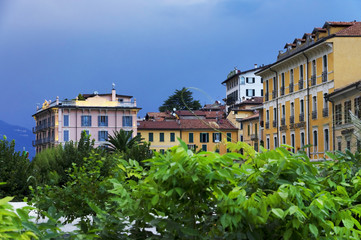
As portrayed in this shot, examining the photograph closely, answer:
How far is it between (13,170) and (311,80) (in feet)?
120

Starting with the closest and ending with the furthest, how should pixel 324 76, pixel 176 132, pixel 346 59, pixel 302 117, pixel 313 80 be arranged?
1. pixel 346 59
2. pixel 324 76
3. pixel 313 80
4. pixel 302 117
5. pixel 176 132

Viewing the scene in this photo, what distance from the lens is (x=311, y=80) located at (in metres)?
53.1

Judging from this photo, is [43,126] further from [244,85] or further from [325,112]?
[325,112]

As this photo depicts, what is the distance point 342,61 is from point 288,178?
47.5 m

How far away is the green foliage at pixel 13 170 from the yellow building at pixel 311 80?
30336 mm

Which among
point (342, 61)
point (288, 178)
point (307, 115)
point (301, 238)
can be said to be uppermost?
point (342, 61)

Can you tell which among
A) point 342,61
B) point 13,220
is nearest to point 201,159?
point 13,220

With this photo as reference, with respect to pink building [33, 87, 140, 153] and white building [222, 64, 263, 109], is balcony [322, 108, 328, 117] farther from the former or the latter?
white building [222, 64, 263, 109]

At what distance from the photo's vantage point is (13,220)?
2.70 metres

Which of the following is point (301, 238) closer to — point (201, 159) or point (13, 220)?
point (201, 159)

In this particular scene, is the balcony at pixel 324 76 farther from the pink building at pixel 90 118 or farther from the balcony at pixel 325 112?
the pink building at pixel 90 118

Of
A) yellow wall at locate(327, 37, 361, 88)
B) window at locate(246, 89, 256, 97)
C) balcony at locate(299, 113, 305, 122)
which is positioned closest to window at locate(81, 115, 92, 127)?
window at locate(246, 89, 256, 97)

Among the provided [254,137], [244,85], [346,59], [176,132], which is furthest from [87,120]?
[346,59]

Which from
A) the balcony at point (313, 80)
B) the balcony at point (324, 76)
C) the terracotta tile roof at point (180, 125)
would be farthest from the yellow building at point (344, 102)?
the terracotta tile roof at point (180, 125)
